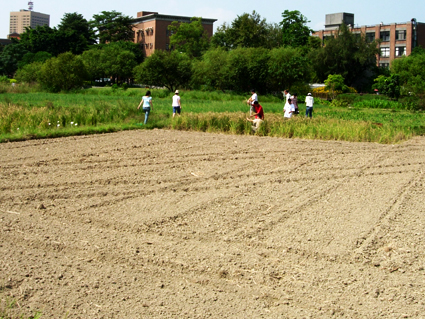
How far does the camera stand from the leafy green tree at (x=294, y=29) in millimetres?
85238

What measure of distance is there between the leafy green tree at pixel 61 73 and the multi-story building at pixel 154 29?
4702cm

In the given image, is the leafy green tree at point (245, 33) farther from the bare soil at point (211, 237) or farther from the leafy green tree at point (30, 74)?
the bare soil at point (211, 237)

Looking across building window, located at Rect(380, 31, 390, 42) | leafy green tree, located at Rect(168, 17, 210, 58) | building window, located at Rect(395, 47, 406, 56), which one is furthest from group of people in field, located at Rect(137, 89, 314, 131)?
building window, located at Rect(380, 31, 390, 42)

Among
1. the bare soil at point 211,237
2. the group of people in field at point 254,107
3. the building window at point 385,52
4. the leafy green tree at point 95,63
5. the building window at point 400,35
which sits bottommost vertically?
the bare soil at point 211,237

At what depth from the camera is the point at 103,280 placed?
5.20 meters

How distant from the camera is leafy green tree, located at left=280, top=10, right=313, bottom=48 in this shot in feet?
280

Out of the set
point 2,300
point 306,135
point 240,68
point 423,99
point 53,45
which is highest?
point 53,45

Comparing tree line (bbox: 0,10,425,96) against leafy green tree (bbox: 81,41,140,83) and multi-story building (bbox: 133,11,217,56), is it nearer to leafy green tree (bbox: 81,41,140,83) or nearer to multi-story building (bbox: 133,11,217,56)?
leafy green tree (bbox: 81,41,140,83)

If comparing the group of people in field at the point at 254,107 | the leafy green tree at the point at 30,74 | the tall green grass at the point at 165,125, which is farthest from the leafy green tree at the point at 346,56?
the tall green grass at the point at 165,125

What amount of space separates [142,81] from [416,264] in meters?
60.6

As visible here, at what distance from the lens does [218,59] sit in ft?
197

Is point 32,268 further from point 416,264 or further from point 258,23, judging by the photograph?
point 258,23

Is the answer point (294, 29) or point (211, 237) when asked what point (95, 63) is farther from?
point (211, 237)

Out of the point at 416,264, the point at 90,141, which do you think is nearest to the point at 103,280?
the point at 416,264
